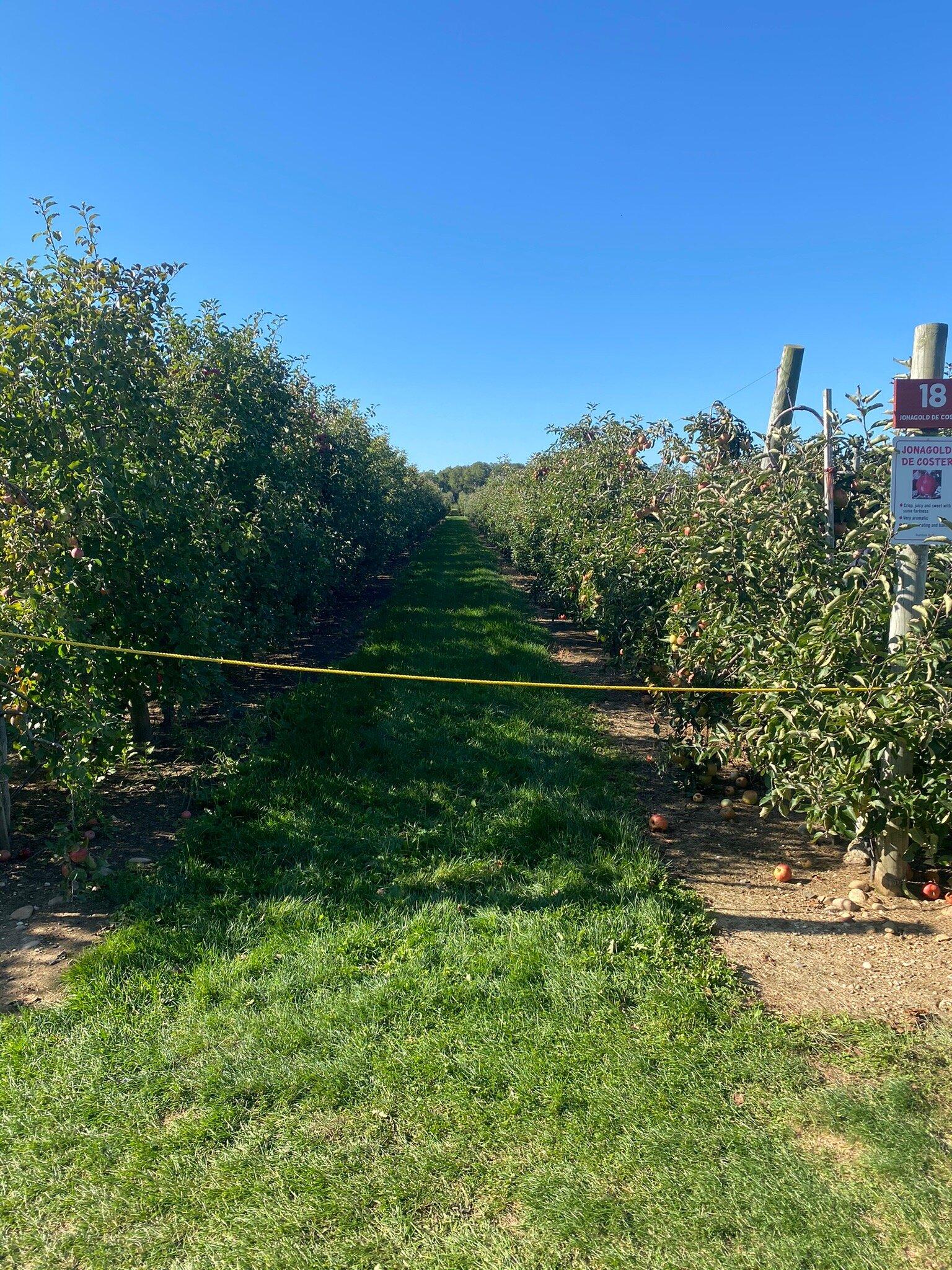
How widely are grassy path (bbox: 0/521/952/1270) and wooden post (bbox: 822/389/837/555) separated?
1.87 m

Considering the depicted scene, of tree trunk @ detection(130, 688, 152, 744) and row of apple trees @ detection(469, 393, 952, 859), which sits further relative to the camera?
tree trunk @ detection(130, 688, 152, 744)

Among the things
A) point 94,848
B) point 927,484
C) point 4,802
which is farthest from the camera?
point 94,848

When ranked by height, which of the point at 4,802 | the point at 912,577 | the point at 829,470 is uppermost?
the point at 829,470

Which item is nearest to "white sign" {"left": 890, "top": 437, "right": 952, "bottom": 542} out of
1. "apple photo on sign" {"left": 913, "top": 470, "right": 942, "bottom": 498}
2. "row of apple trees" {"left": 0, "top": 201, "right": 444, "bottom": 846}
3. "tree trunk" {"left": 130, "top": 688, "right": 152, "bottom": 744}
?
"apple photo on sign" {"left": 913, "top": 470, "right": 942, "bottom": 498}

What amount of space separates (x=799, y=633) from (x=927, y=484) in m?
0.84

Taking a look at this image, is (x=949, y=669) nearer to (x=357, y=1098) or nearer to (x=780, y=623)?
(x=780, y=623)

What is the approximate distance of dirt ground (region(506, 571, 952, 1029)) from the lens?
3012mm

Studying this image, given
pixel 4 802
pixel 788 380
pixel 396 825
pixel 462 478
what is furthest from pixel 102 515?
pixel 462 478

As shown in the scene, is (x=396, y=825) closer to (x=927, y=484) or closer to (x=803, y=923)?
(x=803, y=923)

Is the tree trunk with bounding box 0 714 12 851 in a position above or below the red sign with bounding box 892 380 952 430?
below

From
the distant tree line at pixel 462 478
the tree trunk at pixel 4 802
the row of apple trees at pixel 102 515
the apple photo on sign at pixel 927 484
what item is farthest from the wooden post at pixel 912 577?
the distant tree line at pixel 462 478

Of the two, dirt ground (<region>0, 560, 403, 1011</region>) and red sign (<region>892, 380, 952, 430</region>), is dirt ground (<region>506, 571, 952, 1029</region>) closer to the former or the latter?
red sign (<region>892, 380, 952, 430</region>)

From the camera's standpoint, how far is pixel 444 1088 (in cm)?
255

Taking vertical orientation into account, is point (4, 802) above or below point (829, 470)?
below
